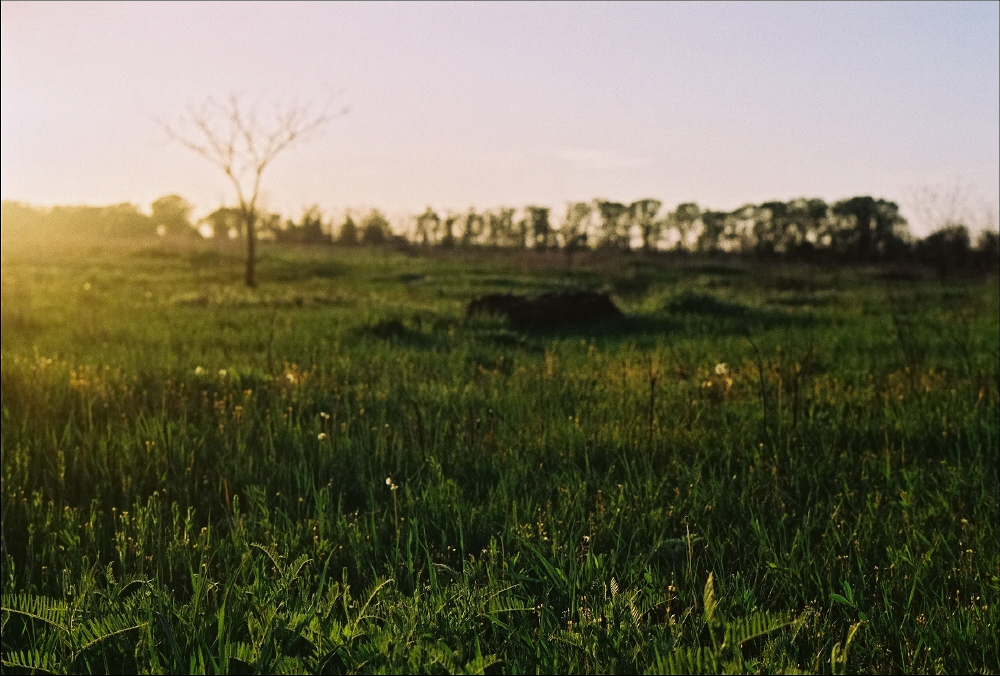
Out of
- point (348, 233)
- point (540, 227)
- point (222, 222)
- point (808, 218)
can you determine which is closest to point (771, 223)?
point (808, 218)

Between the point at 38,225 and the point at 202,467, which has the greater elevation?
the point at 38,225

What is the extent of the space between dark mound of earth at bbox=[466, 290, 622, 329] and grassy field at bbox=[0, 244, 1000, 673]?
16.0 feet

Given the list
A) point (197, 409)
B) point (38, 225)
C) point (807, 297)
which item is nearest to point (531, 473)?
point (197, 409)

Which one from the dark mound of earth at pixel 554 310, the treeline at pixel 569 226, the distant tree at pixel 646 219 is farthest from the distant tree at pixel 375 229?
the dark mound of earth at pixel 554 310

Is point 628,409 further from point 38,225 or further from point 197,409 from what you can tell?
point 38,225

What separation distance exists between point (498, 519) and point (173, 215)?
94360 mm

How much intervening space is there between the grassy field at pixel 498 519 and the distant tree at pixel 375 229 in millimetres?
69436

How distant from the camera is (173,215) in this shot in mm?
86375

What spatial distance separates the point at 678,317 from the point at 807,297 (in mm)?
8706

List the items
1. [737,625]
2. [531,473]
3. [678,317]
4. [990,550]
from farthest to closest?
[678,317] → [531,473] → [990,550] → [737,625]

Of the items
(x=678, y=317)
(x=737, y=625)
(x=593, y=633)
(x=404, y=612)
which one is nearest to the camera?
(x=737, y=625)

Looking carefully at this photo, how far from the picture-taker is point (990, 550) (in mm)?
2639

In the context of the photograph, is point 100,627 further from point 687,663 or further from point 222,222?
point 222,222

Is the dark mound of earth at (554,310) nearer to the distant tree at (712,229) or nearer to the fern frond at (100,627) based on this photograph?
the fern frond at (100,627)
